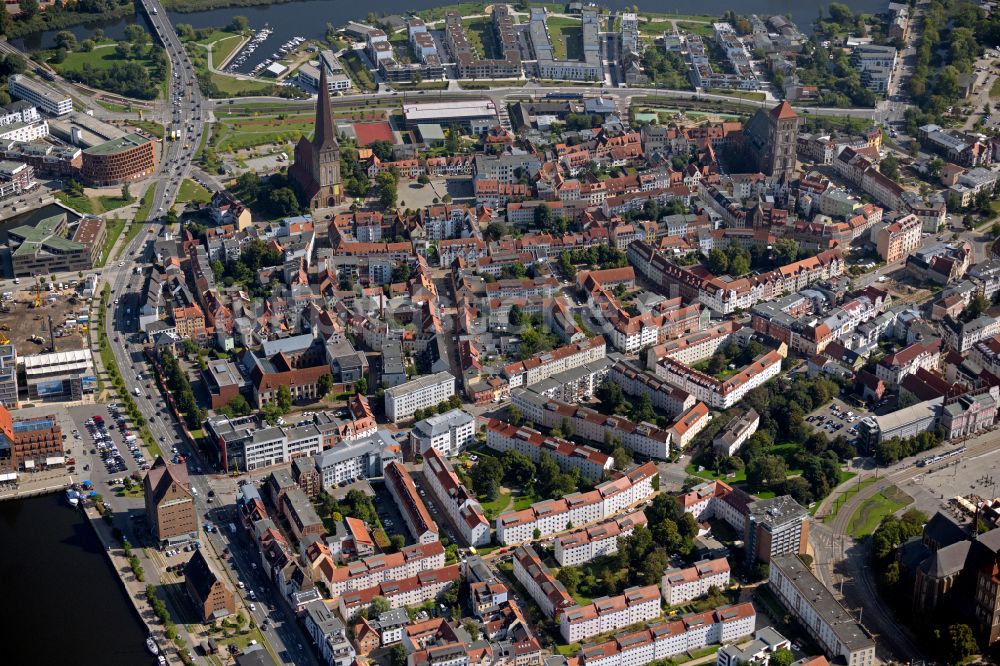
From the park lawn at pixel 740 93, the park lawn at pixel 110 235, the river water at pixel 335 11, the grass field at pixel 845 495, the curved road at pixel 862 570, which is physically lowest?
the curved road at pixel 862 570

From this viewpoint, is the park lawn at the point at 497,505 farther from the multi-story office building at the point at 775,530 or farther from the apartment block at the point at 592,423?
the multi-story office building at the point at 775,530

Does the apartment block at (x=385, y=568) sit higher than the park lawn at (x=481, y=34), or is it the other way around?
the park lawn at (x=481, y=34)

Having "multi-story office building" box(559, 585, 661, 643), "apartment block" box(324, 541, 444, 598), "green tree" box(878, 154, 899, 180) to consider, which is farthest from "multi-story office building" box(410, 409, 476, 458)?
"green tree" box(878, 154, 899, 180)

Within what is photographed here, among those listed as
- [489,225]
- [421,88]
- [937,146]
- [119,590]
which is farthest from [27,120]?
[937,146]

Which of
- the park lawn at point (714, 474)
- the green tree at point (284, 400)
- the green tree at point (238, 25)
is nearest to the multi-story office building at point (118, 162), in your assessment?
the green tree at point (238, 25)

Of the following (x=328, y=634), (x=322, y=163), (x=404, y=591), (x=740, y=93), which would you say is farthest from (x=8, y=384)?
(x=740, y=93)

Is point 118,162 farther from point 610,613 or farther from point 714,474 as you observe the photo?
point 610,613

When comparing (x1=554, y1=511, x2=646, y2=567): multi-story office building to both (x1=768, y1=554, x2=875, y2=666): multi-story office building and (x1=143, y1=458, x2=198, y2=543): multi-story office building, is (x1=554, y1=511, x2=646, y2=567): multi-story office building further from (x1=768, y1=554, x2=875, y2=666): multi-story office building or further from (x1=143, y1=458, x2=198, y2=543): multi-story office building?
(x1=143, y1=458, x2=198, y2=543): multi-story office building

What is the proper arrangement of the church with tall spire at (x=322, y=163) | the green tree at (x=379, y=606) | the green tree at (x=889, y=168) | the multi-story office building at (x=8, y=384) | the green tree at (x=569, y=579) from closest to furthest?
the green tree at (x=379, y=606)
the green tree at (x=569, y=579)
the multi-story office building at (x=8, y=384)
the church with tall spire at (x=322, y=163)
the green tree at (x=889, y=168)
